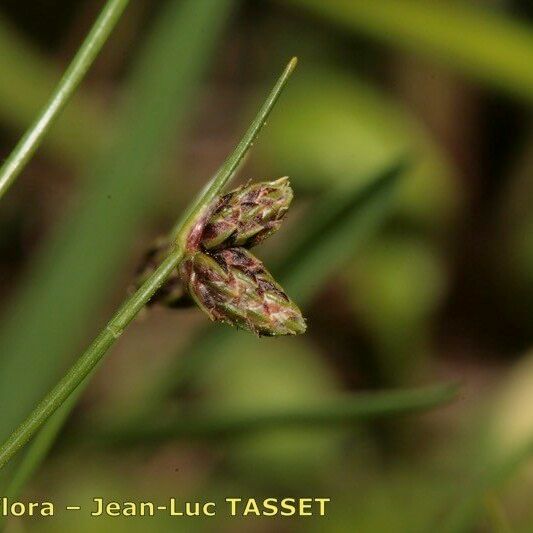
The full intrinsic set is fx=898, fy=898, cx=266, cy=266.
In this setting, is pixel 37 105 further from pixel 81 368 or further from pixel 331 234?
pixel 81 368

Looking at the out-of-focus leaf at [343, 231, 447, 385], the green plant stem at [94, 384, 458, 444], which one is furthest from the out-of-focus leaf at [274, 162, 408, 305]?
the out-of-focus leaf at [343, 231, 447, 385]

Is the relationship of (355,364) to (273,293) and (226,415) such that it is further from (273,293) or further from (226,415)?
(273,293)

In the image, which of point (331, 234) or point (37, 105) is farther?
point (37, 105)

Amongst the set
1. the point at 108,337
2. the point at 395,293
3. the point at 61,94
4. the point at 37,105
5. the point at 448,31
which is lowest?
the point at 37,105

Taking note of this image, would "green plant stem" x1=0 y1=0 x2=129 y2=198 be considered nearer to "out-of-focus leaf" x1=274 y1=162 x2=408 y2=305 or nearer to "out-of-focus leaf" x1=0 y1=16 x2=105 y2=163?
"out-of-focus leaf" x1=274 y1=162 x2=408 y2=305

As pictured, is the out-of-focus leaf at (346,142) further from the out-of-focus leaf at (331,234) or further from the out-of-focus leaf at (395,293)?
the out-of-focus leaf at (331,234)

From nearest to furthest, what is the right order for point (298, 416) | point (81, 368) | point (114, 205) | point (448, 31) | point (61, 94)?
point (81, 368) < point (61, 94) < point (298, 416) < point (114, 205) < point (448, 31)

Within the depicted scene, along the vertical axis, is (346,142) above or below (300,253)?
above

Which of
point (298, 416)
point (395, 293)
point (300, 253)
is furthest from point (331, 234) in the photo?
point (395, 293)
